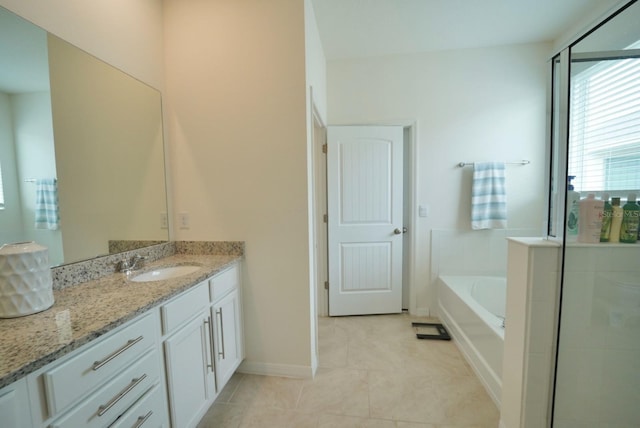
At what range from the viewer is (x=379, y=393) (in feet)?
5.34

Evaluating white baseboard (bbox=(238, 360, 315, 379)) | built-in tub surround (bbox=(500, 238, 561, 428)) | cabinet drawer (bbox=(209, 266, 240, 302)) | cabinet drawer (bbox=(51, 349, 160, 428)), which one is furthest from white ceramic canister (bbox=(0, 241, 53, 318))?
built-in tub surround (bbox=(500, 238, 561, 428))

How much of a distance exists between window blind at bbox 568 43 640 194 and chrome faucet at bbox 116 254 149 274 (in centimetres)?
224

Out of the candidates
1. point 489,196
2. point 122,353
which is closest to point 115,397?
point 122,353

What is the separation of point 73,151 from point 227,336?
128 cm

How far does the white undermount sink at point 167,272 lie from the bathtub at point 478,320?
1915mm

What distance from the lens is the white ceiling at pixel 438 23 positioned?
1.94 meters

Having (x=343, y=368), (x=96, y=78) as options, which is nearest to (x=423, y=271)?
(x=343, y=368)

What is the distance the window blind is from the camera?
3.53 ft

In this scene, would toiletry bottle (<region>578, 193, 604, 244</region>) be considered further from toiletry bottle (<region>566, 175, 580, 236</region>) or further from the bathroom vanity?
the bathroom vanity

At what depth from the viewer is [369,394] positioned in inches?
63.9

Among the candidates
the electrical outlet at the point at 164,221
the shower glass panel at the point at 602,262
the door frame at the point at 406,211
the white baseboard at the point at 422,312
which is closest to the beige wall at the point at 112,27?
the electrical outlet at the point at 164,221

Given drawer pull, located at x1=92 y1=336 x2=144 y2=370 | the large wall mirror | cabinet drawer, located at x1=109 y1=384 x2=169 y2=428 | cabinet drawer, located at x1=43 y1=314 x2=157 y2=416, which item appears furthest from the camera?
the large wall mirror

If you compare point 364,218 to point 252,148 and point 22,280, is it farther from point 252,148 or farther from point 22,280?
point 22,280

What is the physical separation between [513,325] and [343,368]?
1.16 meters
